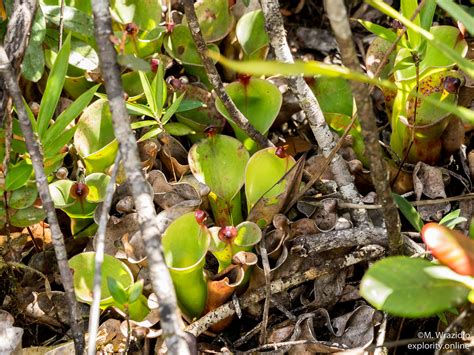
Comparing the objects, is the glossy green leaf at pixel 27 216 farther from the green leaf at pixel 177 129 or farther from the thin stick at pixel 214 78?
the thin stick at pixel 214 78

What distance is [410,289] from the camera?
2.81 ft

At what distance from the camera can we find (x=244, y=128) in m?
1.43

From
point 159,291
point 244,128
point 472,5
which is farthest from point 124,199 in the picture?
point 472,5

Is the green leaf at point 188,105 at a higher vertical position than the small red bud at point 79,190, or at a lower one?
higher

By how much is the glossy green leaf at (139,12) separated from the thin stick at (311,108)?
0.43 m

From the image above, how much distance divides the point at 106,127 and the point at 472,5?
1.15m

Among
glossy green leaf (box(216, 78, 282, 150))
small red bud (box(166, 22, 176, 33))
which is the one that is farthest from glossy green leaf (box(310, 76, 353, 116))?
small red bud (box(166, 22, 176, 33))

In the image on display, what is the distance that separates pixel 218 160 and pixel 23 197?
1.50 ft

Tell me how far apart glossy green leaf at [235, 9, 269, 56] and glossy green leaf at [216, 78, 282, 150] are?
200 millimetres

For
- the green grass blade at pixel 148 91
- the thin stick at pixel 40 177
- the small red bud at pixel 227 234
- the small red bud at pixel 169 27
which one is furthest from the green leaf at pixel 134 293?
the small red bud at pixel 169 27

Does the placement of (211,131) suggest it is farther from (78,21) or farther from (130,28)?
(78,21)

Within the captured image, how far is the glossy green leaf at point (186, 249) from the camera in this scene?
121 centimetres

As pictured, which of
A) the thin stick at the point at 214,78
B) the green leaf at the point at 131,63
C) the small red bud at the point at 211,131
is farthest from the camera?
the small red bud at the point at 211,131

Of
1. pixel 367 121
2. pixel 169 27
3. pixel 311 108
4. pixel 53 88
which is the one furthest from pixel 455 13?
pixel 169 27
